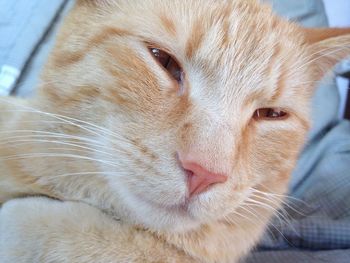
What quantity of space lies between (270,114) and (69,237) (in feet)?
1.59

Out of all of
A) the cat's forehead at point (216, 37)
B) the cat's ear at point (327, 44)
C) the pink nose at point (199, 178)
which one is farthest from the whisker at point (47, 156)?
the cat's ear at point (327, 44)

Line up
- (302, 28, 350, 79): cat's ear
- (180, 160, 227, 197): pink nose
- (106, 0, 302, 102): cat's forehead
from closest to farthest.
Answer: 1. (180, 160, 227, 197): pink nose
2. (106, 0, 302, 102): cat's forehead
3. (302, 28, 350, 79): cat's ear

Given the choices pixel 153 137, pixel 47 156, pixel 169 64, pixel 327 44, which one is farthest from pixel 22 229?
pixel 327 44

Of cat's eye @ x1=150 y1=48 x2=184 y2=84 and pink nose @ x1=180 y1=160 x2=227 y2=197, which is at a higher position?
cat's eye @ x1=150 y1=48 x2=184 y2=84

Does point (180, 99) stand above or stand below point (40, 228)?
above

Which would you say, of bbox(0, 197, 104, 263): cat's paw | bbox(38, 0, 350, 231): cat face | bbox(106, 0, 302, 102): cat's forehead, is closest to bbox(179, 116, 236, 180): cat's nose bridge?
bbox(38, 0, 350, 231): cat face

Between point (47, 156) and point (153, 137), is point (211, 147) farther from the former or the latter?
point (47, 156)

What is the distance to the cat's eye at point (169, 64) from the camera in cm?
88

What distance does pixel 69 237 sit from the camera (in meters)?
0.80

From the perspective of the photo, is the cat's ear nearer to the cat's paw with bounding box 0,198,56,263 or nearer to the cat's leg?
the cat's leg

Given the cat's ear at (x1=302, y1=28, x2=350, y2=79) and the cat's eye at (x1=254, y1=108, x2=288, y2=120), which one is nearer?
the cat's eye at (x1=254, y1=108, x2=288, y2=120)

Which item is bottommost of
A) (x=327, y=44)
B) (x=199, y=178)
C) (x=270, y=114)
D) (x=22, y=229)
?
(x=22, y=229)

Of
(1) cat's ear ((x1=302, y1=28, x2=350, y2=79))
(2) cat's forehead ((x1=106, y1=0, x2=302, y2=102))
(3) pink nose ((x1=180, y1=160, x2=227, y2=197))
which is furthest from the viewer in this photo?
(1) cat's ear ((x1=302, y1=28, x2=350, y2=79))

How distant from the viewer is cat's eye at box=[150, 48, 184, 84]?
88 cm
